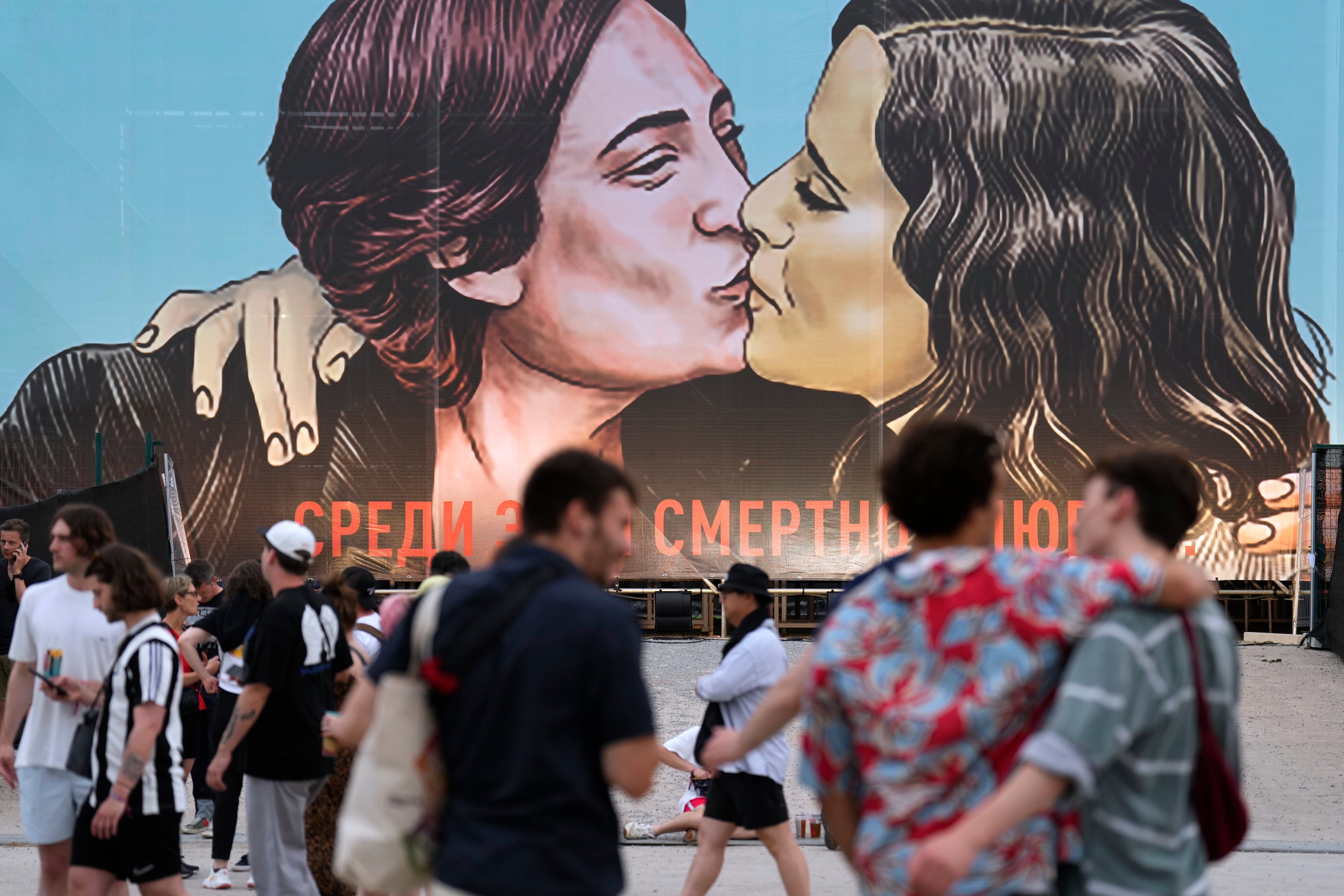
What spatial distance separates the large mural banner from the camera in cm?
1379

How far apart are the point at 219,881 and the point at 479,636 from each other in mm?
4531

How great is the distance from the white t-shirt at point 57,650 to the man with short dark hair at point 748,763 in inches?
81.5

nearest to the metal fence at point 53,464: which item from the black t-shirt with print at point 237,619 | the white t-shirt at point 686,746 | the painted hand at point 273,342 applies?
the painted hand at point 273,342

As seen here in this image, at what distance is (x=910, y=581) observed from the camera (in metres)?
2.04

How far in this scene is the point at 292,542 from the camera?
460cm

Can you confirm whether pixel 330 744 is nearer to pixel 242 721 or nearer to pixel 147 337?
pixel 242 721

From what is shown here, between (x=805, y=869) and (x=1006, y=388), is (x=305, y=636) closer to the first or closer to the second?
(x=805, y=869)

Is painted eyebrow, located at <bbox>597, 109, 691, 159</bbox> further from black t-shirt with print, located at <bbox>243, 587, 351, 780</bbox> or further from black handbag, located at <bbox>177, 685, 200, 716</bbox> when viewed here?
black t-shirt with print, located at <bbox>243, 587, 351, 780</bbox>

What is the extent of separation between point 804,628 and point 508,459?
358 centimetres

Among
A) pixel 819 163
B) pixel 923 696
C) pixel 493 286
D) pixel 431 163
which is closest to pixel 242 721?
pixel 923 696

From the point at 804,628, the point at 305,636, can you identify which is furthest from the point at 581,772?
the point at 804,628

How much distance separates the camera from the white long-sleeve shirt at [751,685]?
4969 mm

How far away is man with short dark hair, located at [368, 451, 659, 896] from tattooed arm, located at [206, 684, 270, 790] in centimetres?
245

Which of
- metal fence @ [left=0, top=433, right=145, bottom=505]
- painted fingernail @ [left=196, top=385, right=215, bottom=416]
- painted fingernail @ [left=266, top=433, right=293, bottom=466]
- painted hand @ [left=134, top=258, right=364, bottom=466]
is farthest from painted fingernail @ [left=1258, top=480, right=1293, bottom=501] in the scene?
metal fence @ [left=0, top=433, right=145, bottom=505]
